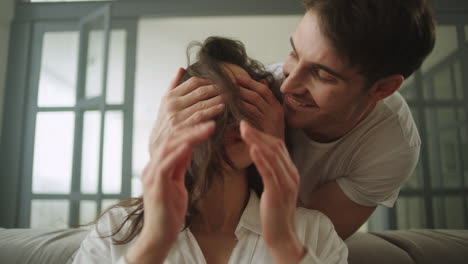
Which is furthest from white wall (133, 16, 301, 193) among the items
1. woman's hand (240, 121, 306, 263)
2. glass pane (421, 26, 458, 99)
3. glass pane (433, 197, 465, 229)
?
woman's hand (240, 121, 306, 263)

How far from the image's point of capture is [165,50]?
421 centimetres

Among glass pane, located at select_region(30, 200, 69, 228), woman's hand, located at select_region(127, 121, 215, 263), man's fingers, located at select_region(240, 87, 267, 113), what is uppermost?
man's fingers, located at select_region(240, 87, 267, 113)

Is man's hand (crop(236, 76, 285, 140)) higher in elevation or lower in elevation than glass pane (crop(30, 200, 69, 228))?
higher

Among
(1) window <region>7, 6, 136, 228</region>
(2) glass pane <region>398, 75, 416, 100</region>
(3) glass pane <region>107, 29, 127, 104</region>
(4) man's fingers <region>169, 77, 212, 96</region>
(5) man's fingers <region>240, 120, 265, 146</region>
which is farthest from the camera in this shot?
(3) glass pane <region>107, 29, 127, 104</region>

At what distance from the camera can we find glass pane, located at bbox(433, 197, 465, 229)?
292 centimetres

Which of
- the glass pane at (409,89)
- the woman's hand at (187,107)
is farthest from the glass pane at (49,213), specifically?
the glass pane at (409,89)

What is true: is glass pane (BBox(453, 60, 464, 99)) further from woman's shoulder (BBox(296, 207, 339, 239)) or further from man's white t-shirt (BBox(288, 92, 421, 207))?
woman's shoulder (BBox(296, 207, 339, 239))

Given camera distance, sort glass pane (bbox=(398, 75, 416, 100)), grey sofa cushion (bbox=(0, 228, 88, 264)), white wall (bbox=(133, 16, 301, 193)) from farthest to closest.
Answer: white wall (bbox=(133, 16, 301, 193))
glass pane (bbox=(398, 75, 416, 100))
grey sofa cushion (bbox=(0, 228, 88, 264))

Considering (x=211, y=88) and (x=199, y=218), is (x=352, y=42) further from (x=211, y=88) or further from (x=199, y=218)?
(x=199, y=218)

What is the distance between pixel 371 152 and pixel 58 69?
9.63 feet

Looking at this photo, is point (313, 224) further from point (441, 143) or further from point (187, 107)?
point (441, 143)

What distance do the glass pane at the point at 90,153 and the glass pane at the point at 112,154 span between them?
0.55 feet

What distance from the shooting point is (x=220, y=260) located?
37.5 inches

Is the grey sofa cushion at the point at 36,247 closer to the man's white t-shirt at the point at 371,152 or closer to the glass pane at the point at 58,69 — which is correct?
the man's white t-shirt at the point at 371,152
